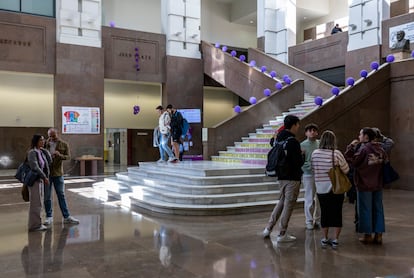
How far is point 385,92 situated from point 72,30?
11275 millimetres

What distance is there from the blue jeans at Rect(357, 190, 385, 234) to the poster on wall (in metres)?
12.0

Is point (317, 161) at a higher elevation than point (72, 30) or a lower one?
lower

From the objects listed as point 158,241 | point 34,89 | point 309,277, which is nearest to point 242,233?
point 158,241

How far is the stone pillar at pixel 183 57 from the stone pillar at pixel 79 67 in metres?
3.04

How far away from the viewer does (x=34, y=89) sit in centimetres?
1788

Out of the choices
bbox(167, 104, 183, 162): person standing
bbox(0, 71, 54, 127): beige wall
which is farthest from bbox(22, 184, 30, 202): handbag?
bbox(0, 71, 54, 127): beige wall

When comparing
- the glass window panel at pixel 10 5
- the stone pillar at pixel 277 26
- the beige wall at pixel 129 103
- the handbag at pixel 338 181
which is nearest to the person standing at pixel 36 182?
the handbag at pixel 338 181

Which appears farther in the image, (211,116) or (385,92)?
(211,116)

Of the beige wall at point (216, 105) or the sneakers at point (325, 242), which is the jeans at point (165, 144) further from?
the beige wall at point (216, 105)

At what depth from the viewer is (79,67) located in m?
15.0

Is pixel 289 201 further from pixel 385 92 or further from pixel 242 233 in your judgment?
pixel 385 92

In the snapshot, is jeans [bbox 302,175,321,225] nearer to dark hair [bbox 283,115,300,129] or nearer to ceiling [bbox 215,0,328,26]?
dark hair [bbox 283,115,300,129]

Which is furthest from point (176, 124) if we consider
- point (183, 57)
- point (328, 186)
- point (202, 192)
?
point (183, 57)

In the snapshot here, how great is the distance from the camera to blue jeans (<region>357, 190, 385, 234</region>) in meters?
5.12
